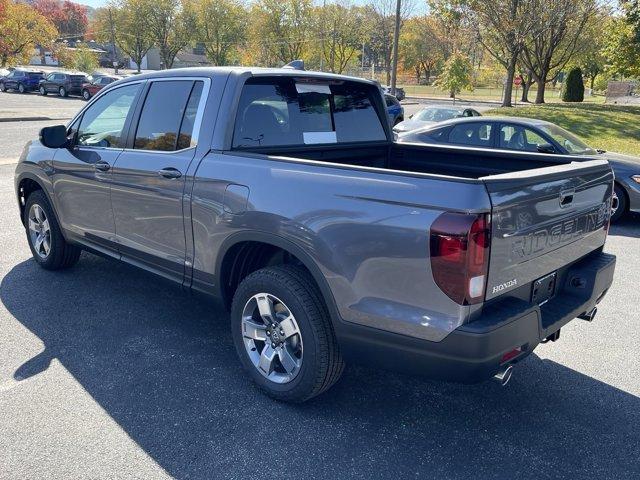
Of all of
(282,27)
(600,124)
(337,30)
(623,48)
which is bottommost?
(600,124)

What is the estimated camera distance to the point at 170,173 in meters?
3.81

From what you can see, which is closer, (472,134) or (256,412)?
(256,412)

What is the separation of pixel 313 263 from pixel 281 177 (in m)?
0.53

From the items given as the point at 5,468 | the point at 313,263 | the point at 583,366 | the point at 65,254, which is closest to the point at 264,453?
the point at 313,263

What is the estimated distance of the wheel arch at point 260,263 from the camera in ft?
9.87

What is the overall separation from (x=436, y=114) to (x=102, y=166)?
13021 millimetres

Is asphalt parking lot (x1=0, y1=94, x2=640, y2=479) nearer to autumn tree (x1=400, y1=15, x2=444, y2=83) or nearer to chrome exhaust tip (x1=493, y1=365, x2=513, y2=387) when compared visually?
chrome exhaust tip (x1=493, y1=365, x2=513, y2=387)

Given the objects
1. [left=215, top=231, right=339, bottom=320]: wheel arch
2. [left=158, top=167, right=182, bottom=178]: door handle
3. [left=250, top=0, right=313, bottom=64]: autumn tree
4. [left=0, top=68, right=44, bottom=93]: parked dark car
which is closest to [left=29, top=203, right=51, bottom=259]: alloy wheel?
A: [left=158, top=167, right=182, bottom=178]: door handle

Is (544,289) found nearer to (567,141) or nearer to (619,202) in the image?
(619,202)

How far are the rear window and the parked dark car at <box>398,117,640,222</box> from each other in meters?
3.26

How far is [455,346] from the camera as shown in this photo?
260cm

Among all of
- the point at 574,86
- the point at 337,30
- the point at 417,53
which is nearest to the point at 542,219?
the point at 574,86

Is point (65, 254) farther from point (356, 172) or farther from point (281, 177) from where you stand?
point (356, 172)

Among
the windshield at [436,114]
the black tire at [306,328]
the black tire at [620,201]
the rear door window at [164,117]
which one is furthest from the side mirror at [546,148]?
the windshield at [436,114]
